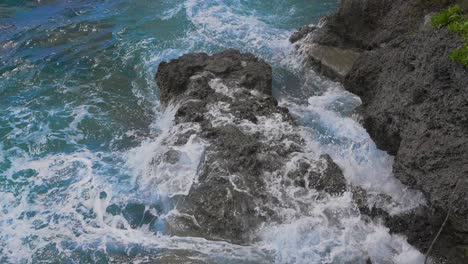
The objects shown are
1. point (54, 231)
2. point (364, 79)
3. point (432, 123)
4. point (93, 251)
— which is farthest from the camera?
point (364, 79)

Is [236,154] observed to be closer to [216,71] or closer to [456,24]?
[216,71]

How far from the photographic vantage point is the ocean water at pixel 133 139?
6379mm

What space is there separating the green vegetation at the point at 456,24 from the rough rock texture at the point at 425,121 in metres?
0.11

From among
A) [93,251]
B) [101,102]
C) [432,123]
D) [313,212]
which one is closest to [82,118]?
[101,102]

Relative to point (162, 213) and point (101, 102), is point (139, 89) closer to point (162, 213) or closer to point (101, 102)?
point (101, 102)

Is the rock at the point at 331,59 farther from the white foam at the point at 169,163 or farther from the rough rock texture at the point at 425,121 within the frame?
the white foam at the point at 169,163

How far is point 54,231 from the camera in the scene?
727cm

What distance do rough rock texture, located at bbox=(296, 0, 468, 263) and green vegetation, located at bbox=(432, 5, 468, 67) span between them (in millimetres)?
112

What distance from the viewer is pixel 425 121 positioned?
21.0 ft

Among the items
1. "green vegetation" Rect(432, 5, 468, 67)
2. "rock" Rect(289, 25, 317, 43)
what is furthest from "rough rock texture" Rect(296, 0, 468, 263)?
"rock" Rect(289, 25, 317, 43)

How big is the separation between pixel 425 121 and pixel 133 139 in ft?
17.8

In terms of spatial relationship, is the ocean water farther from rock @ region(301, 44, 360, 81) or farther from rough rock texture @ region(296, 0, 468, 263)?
rough rock texture @ region(296, 0, 468, 263)

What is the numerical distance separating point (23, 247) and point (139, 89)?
4.83 meters

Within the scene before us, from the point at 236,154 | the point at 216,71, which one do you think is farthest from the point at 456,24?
the point at 216,71
